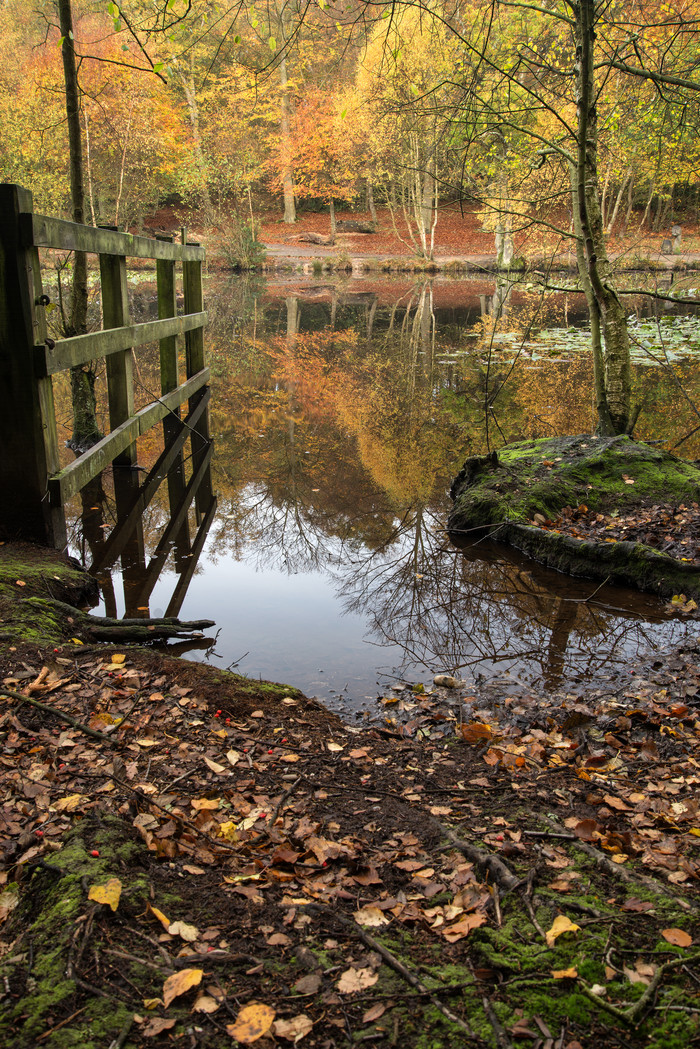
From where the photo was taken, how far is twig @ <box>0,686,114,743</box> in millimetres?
3055

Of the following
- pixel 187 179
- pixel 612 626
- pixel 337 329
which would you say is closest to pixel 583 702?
pixel 612 626

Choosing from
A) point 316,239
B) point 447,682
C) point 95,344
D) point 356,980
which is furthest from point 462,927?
point 316,239

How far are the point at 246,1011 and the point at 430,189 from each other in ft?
132

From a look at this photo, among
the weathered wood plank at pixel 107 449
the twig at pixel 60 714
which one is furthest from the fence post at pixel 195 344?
the twig at pixel 60 714

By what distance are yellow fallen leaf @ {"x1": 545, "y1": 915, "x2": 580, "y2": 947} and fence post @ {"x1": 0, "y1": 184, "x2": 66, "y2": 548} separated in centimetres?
411

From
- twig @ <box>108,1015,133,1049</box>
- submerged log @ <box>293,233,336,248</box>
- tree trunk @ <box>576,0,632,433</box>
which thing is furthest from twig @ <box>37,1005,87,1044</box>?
submerged log @ <box>293,233,336,248</box>

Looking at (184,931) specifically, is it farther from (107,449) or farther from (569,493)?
(569,493)

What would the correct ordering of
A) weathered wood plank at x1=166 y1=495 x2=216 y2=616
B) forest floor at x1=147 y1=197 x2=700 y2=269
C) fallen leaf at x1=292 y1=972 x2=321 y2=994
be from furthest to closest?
forest floor at x1=147 y1=197 x2=700 y2=269 → weathered wood plank at x1=166 y1=495 x2=216 y2=616 → fallen leaf at x1=292 y1=972 x2=321 y2=994

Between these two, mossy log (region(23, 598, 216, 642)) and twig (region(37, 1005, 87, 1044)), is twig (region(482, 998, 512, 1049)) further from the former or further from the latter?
mossy log (region(23, 598, 216, 642))

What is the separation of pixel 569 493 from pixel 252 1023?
6.20 metres

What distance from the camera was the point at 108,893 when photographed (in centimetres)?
206

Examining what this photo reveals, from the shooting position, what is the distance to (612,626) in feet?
17.8

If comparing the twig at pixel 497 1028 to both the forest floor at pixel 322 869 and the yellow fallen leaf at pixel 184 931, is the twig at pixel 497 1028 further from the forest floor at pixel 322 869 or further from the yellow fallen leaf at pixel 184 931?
the yellow fallen leaf at pixel 184 931

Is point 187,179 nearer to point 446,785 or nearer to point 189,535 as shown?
point 189,535
